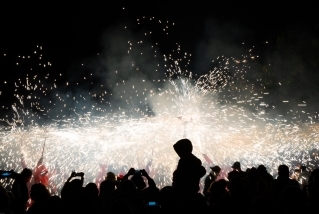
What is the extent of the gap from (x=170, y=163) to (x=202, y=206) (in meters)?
13.8

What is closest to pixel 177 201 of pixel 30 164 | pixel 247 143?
pixel 247 143

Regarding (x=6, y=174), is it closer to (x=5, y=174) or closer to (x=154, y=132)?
(x=5, y=174)

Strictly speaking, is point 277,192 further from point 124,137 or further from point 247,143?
point 247,143

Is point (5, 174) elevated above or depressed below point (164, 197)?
above

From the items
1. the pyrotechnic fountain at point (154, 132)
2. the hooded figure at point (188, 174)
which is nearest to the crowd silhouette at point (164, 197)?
the hooded figure at point (188, 174)

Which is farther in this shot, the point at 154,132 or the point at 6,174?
the point at 154,132

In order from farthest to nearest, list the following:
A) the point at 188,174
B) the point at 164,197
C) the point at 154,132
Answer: the point at 154,132, the point at 188,174, the point at 164,197

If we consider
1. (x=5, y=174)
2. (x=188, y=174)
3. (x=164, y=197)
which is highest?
(x=188, y=174)

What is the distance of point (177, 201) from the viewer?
3.58 meters

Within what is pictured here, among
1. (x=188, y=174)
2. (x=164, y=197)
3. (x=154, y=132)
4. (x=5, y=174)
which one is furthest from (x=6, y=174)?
(x=154, y=132)

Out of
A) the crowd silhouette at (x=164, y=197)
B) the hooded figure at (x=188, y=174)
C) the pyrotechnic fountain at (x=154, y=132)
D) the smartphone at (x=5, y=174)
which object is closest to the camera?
the crowd silhouette at (x=164, y=197)

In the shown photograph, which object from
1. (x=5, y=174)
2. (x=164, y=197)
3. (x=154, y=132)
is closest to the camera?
(x=164, y=197)

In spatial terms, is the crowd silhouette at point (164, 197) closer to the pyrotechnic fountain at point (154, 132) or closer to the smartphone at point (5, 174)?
the smartphone at point (5, 174)

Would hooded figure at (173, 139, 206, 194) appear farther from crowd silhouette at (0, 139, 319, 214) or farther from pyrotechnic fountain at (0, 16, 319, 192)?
pyrotechnic fountain at (0, 16, 319, 192)
